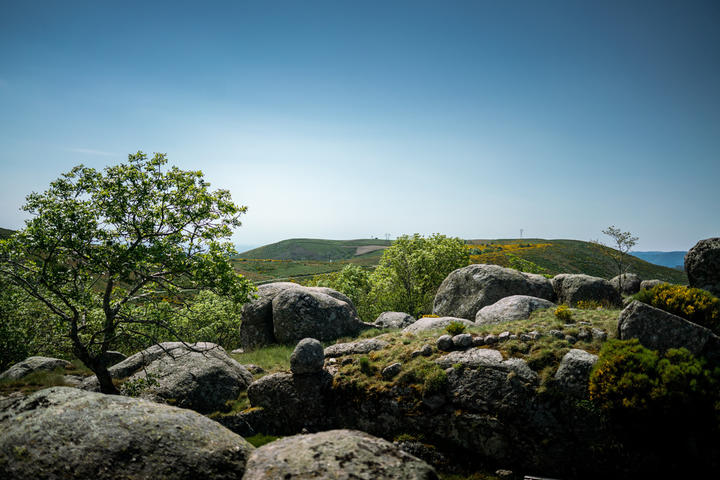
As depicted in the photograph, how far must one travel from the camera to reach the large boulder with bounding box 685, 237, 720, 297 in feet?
57.3

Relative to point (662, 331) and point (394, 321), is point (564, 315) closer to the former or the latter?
point (662, 331)

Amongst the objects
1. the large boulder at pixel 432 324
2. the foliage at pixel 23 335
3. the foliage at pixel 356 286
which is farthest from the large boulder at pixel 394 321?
the foliage at pixel 23 335

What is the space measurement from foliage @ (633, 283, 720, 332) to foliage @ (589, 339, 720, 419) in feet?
9.59

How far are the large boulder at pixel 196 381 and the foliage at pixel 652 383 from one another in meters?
18.6

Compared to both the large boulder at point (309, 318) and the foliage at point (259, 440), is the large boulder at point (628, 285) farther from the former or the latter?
the foliage at point (259, 440)

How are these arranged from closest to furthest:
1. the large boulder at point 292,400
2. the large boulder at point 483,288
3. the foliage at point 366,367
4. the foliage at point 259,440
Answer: the foliage at point 259,440
the large boulder at point 292,400
the foliage at point 366,367
the large boulder at point 483,288

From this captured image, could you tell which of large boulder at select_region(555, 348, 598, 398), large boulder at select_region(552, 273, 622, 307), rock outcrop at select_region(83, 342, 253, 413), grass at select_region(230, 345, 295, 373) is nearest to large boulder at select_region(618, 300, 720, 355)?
large boulder at select_region(555, 348, 598, 398)

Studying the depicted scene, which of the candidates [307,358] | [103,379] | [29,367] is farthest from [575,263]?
[29,367]

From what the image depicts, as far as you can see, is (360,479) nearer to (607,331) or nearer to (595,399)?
(595,399)

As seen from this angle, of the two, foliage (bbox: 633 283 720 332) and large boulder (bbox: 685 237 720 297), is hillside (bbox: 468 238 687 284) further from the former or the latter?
foliage (bbox: 633 283 720 332)

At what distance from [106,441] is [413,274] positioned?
36351 mm

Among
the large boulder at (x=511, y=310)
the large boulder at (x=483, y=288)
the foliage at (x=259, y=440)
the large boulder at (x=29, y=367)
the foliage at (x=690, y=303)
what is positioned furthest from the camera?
the large boulder at (x=483, y=288)

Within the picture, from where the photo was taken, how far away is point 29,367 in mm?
25172

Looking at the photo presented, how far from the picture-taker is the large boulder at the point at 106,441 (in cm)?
872
